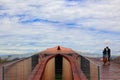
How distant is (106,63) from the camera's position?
92.0 ft

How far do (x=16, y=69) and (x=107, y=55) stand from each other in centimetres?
1554

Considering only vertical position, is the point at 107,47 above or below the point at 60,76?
above

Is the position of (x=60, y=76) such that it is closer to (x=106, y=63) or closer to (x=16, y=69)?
(x=106, y=63)

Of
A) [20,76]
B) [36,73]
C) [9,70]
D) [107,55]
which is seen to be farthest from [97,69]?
[107,55]

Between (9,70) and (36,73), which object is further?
(36,73)

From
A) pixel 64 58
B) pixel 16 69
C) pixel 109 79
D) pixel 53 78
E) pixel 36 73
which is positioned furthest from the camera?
pixel 64 58

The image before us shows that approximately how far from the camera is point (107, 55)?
27.3m

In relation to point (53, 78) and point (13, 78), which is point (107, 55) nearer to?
point (53, 78)

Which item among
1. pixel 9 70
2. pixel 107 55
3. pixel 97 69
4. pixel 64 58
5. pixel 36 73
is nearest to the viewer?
pixel 97 69

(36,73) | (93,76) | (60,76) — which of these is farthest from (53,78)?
(93,76)

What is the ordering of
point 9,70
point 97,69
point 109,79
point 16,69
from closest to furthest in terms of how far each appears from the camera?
point 97,69 → point 9,70 → point 16,69 → point 109,79

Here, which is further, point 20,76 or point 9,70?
point 20,76

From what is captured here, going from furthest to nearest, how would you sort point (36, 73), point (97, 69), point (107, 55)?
point (107, 55) < point (36, 73) < point (97, 69)

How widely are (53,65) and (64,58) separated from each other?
1.28 metres
